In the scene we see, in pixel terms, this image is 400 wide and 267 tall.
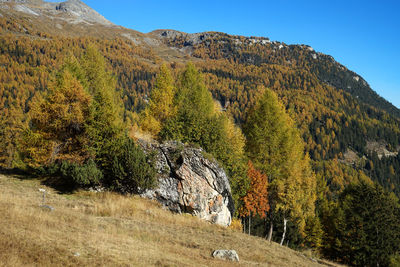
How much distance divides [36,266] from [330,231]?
5791 centimetres

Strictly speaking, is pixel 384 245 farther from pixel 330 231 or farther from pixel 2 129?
pixel 2 129

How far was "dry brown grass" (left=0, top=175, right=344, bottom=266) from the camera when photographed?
8.88 metres

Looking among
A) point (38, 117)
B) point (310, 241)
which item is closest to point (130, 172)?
point (38, 117)

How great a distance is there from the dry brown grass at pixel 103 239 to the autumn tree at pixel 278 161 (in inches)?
580

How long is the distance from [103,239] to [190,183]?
14258 mm

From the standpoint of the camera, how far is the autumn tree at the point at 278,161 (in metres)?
32.8

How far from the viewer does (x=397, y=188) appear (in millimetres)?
176375

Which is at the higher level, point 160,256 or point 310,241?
point 160,256

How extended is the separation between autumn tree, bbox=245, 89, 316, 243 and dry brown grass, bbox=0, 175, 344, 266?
48.3 ft

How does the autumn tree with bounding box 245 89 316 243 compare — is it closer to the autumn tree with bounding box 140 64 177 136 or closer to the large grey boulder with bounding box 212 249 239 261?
the autumn tree with bounding box 140 64 177 136

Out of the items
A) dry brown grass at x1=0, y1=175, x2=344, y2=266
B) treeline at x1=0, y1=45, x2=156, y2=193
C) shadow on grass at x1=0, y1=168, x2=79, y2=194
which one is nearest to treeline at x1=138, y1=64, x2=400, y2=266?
treeline at x1=0, y1=45, x2=156, y2=193

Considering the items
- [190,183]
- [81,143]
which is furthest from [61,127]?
[190,183]

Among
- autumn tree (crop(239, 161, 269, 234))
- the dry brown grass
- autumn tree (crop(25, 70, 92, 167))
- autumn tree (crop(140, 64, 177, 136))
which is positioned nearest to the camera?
the dry brown grass

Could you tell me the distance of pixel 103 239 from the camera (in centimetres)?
1205
